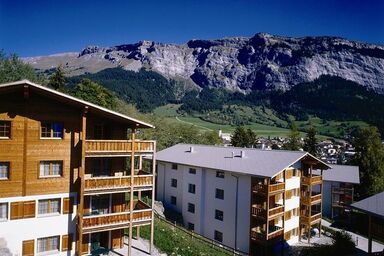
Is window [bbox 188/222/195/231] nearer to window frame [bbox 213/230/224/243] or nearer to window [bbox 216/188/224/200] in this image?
window frame [bbox 213/230/224/243]

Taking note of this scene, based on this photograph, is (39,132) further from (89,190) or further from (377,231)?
(377,231)

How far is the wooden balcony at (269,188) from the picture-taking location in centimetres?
3488

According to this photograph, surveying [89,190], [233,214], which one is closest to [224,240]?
[233,214]

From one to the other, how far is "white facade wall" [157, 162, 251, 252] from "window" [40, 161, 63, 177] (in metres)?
19.0

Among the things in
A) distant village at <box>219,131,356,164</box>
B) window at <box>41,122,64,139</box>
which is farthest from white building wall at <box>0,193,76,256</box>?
distant village at <box>219,131,356,164</box>

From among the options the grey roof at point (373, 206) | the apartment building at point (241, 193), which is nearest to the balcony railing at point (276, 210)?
the apartment building at point (241, 193)

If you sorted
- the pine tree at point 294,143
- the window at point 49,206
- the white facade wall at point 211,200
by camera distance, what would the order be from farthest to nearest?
the pine tree at point 294,143, the white facade wall at point 211,200, the window at point 49,206

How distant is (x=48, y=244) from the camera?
2391 centimetres

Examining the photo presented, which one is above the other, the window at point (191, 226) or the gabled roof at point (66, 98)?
the gabled roof at point (66, 98)

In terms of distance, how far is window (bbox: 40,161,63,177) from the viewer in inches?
939

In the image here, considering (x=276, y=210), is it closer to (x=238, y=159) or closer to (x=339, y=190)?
(x=238, y=159)

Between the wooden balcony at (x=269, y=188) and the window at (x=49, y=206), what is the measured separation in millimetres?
19208

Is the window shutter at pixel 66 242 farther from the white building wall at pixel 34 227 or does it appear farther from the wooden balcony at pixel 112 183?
the wooden balcony at pixel 112 183

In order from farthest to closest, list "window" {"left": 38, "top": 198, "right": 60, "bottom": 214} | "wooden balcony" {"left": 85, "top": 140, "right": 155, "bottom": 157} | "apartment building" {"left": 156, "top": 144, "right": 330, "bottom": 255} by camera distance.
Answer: "apartment building" {"left": 156, "top": 144, "right": 330, "bottom": 255}, "wooden balcony" {"left": 85, "top": 140, "right": 155, "bottom": 157}, "window" {"left": 38, "top": 198, "right": 60, "bottom": 214}
